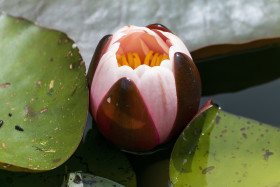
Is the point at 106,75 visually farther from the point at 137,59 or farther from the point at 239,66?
the point at 239,66

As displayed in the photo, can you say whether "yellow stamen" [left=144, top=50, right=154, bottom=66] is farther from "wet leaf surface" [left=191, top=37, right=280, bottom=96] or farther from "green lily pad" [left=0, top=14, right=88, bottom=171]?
"wet leaf surface" [left=191, top=37, right=280, bottom=96]

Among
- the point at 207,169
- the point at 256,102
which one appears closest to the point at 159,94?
the point at 207,169

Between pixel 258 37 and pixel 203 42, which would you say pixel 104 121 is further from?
pixel 258 37

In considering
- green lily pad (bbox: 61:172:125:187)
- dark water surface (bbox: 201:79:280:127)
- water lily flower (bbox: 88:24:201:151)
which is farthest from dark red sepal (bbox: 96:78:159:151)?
dark water surface (bbox: 201:79:280:127)

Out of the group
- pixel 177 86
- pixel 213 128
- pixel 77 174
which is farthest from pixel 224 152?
pixel 77 174

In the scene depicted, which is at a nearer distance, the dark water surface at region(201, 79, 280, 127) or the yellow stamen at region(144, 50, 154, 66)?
the yellow stamen at region(144, 50, 154, 66)

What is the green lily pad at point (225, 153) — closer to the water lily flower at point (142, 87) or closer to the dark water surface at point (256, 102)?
the water lily flower at point (142, 87)

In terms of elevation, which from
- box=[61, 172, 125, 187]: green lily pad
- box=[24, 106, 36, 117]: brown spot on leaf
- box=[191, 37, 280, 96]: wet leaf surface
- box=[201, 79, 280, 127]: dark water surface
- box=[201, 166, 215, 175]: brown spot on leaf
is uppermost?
box=[24, 106, 36, 117]: brown spot on leaf
